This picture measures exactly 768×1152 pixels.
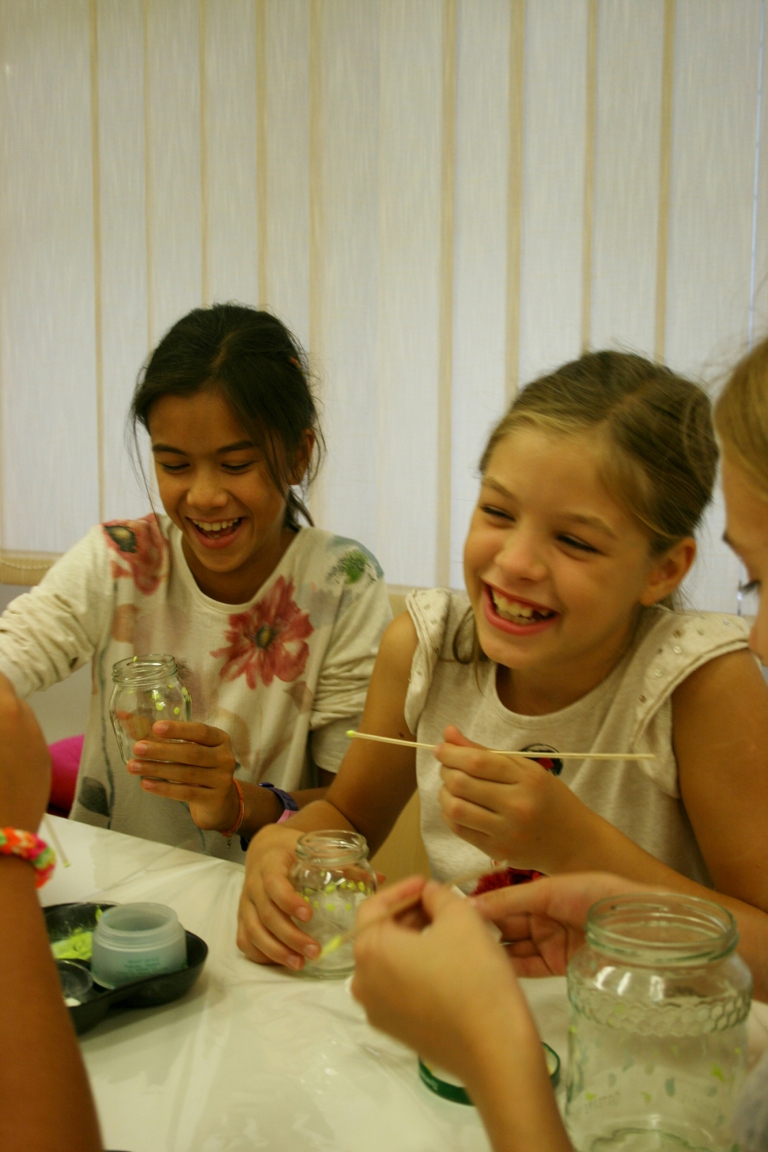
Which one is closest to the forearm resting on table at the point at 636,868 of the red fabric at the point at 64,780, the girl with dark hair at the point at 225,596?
the girl with dark hair at the point at 225,596

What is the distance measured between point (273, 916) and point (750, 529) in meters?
0.53

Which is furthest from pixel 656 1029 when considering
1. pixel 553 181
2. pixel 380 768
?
pixel 553 181

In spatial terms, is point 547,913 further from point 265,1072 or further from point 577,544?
point 577,544

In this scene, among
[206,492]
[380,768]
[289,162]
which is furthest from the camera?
[289,162]

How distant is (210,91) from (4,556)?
136cm

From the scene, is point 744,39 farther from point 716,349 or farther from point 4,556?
point 4,556

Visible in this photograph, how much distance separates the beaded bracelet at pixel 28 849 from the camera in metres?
0.63

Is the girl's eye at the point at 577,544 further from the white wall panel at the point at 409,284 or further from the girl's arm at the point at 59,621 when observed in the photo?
the white wall panel at the point at 409,284

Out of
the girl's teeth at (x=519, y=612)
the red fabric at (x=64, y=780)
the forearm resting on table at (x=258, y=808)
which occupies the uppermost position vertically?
the girl's teeth at (x=519, y=612)

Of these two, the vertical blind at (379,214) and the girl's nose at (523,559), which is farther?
the vertical blind at (379,214)

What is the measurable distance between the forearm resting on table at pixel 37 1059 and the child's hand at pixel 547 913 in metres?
0.37

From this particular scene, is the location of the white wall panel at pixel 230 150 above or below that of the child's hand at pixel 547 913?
above

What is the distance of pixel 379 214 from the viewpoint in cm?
216

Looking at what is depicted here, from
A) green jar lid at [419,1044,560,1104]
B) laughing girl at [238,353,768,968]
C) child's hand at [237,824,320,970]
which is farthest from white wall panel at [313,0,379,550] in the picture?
green jar lid at [419,1044,560,1104]
